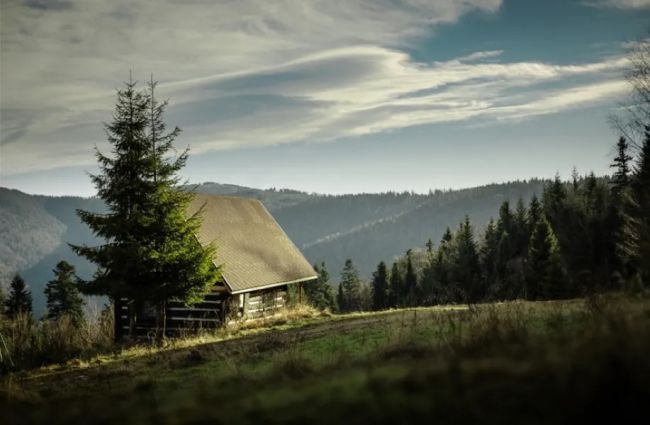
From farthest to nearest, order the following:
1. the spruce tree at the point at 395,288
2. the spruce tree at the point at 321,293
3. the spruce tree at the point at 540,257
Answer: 1. the spruce tree at the point at 395,288
2. the spruce tree at the point at 321,293
3. the spruce tree at the point at 540,257

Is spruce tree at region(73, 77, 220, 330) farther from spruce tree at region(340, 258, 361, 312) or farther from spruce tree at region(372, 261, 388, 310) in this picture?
spruce tree at region(340, 258, 361, 312)

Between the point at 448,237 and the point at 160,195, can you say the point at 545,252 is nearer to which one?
the point at 160,195

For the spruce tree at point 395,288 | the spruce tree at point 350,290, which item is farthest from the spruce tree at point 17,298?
the spruce tree at point 350,290

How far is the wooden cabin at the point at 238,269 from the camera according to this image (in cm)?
2344

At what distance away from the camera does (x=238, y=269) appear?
25.1 meters

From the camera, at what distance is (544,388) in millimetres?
3023

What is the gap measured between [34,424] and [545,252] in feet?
183

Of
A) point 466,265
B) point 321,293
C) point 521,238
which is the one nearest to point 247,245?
point 466,265

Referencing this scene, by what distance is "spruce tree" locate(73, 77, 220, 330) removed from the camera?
1827cm

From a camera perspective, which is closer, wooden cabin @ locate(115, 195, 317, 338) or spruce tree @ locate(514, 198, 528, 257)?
wooden cabin @ locate(115, 195, 317, 338)

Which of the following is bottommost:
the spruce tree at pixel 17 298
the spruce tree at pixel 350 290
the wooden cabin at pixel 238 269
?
the spruce tree at pixel 350 290

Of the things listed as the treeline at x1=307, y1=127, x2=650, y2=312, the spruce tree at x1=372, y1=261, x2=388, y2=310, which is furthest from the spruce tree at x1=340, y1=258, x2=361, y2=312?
the spruce tree at x1=372, y1=261, x2=388, y2=310

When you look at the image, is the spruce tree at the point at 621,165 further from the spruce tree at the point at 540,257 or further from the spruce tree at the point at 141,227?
the spruce tree at the point at 141,227

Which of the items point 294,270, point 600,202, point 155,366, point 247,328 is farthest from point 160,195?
point 600,202
